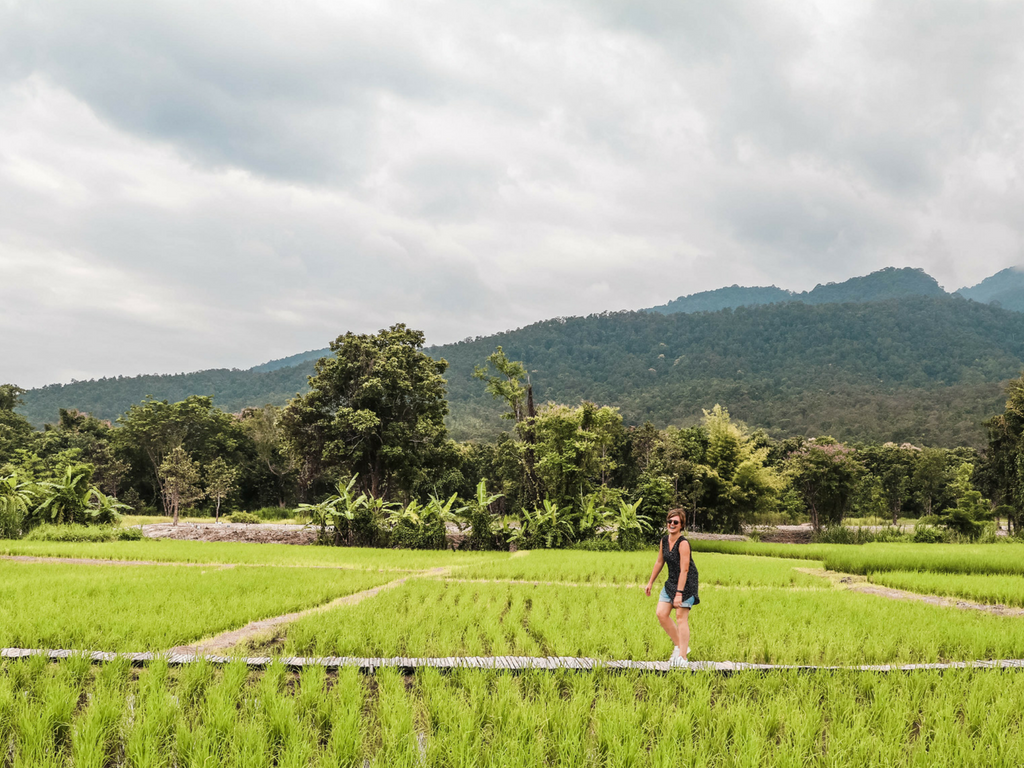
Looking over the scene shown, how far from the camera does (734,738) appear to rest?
389cm

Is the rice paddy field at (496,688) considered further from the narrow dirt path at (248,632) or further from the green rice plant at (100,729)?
the narrow dirt path at (248,632)

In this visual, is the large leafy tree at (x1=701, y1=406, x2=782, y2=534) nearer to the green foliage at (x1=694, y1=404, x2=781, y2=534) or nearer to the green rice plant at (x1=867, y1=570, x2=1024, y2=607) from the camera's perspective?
the green foliage at (x1=694, y1=404, x2=781, y2=534)

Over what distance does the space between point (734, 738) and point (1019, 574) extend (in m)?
14.1

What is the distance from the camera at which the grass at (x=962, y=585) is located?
980 cm

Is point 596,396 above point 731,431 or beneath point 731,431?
above

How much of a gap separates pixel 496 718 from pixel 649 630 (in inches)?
117

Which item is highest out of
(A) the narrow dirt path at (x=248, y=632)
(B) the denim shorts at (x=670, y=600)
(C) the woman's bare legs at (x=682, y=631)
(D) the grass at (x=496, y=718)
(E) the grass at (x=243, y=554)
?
(B) the denim shorts at (x=670, y=600)

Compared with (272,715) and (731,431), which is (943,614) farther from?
(731,431)

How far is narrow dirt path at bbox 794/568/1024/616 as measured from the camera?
29.4 feet

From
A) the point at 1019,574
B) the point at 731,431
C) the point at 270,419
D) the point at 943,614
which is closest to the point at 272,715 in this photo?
the point at 943,614

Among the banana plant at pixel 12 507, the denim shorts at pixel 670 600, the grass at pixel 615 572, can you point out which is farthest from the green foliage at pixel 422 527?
the denim shorts at pixel 670 600

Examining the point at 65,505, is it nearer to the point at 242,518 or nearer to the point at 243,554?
the point at 243,554

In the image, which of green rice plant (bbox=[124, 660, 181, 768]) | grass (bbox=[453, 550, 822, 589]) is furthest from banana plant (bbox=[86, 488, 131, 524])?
green rice plant (bbox=[124, 660, 181, 768])

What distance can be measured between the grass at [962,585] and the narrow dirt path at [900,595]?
0.18 meters
